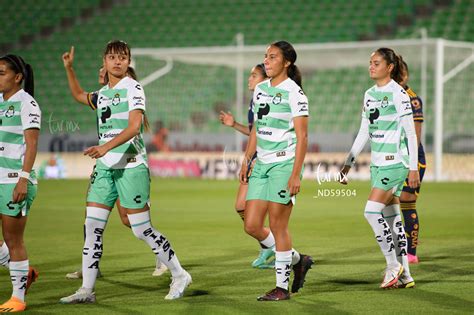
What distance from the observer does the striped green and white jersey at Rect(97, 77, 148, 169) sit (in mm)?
6922

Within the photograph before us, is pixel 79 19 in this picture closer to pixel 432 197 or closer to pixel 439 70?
pixel 439 70

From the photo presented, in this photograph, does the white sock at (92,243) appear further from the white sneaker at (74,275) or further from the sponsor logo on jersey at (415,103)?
the sponsor logo on jersey at (415,103)

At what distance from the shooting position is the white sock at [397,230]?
7.98 m

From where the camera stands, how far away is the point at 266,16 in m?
31.2

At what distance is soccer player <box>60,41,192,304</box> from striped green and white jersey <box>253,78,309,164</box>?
0.93 m

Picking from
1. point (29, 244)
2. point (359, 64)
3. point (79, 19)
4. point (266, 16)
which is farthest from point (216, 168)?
point (29, 244)

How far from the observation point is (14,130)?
6.60 m

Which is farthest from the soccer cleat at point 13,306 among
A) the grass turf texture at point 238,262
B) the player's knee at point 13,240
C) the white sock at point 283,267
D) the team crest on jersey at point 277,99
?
the team crest on jersey at point 277,99

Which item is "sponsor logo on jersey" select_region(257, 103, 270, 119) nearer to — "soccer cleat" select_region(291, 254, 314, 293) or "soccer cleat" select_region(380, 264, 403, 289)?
"soccer cleat" select_region(291, 254, 314, 293)

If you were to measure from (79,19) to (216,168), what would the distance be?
1090 centimetres

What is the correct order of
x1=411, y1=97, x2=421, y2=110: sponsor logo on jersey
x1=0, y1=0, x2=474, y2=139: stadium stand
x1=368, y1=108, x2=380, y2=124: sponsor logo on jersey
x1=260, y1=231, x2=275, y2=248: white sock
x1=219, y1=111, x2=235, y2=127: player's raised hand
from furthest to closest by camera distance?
x1=0, y1=0, x2=474, y2=139: stadium stand → x1=411, y1=97, x2=421, y2=110: sponsor logo on jersey → x1=219, y1=111, x2=235, y2=127: player's raised hand → x1=260, y1=231, x2=275, y2=248: white sock → x1=368, y1=108, x2=380, y2=124: sponsor logo on jersey

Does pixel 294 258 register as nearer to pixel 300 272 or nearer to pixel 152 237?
pixel 300 272

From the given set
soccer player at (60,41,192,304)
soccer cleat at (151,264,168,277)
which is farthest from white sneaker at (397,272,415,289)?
soccer cleat at (151,264,168,277)

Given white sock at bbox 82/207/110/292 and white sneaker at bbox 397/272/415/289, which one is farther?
white sneaker at bbox 397/272/415/289
